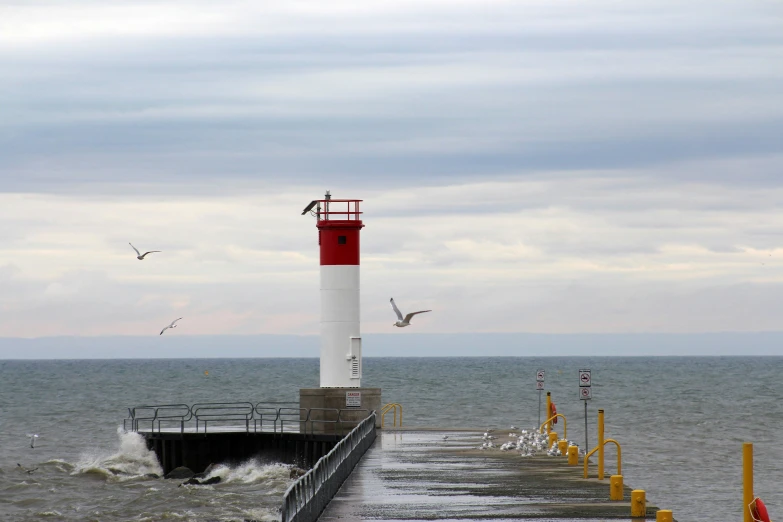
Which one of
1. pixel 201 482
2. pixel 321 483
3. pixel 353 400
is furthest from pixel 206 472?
pixel 321 483

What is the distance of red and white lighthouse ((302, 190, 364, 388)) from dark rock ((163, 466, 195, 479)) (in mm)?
4809

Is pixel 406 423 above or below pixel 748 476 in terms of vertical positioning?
below

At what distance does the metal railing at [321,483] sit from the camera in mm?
16516

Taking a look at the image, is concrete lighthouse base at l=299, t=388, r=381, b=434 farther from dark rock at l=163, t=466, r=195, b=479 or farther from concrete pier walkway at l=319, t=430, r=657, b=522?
concrete pier walkway at l=319, t=430, r=657, b=522

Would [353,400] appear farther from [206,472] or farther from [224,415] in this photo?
[224,415]

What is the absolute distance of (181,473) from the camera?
35938mm

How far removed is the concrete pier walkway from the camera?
19.4 meters

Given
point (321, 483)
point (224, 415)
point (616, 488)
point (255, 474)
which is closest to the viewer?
Answer: point (321, 483)

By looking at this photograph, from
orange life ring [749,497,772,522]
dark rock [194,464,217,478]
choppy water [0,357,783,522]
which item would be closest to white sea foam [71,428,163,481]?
choppy water [0,357,783,522]

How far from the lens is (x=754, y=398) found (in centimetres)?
9694

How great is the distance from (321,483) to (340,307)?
57.4ft

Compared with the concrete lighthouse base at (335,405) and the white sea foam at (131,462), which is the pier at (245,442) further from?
the white sea foam at (131,462)

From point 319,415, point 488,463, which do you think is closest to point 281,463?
point 319,415

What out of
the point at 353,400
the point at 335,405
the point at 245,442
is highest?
the point at 353,400
